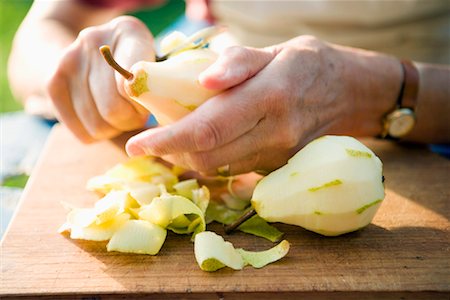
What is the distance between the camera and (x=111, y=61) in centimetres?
80

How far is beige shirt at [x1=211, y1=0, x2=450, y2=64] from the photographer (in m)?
1.41

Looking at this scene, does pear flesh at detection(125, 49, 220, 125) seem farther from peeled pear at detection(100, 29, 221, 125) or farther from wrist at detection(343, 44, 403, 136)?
wrist at detection(343, 44, 403, 136)

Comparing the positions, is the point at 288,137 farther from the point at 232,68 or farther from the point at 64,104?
the point at 64,104

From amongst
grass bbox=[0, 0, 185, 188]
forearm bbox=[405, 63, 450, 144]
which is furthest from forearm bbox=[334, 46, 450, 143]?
grass bbox=[0, 0, 185, 188]

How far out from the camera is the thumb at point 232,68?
827 millimetres

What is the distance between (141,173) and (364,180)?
387 mm

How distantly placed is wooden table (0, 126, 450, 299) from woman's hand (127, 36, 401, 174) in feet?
0.39

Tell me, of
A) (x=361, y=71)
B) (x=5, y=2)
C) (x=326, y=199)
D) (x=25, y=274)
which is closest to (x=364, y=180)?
(x=326, y=199)

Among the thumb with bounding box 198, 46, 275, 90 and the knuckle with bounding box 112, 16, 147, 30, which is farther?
the knuckle with bounding box 112, 16, 147, 30

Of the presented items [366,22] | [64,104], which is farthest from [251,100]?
[366,22]

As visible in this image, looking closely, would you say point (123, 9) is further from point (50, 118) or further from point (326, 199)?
point (326, 199)

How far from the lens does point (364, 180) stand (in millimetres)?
778

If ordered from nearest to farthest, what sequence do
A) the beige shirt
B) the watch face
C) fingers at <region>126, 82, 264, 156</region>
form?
fingers at <region>126, 82, 264, 156</region> < the watch face < the beige shirt

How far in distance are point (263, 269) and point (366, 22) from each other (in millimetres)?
865
